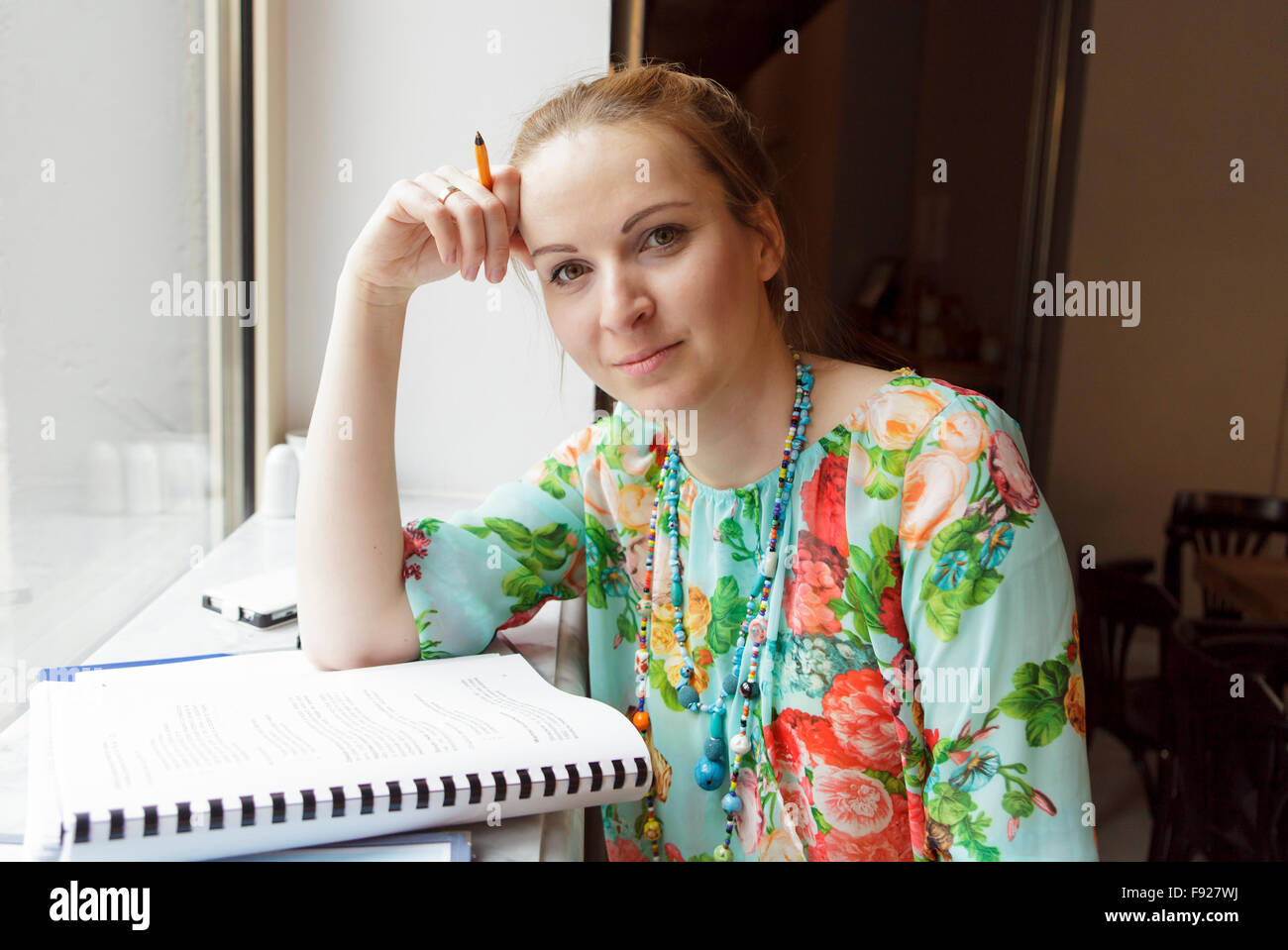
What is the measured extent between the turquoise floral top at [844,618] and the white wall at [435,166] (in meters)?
0.51

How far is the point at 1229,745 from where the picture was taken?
1.44 m

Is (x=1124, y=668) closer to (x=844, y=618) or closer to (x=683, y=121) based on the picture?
(x=844, y=618)

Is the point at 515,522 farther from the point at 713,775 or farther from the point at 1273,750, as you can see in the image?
the point at 1273,750

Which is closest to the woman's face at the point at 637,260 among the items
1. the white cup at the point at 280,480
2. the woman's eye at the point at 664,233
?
the woman's eye at the point at 664,233

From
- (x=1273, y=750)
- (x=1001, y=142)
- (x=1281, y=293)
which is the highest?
(x=1001, y=142)

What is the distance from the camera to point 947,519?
0.76 m

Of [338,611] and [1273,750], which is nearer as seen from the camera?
[338,611]

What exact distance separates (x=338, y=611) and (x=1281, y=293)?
3.24 m

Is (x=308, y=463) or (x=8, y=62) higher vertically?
(x=8, y=62)

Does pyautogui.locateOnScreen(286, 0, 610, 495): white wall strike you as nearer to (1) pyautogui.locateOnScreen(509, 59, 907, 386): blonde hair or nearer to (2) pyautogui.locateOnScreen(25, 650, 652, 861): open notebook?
(1) pyautogui.locateOnScreen(509, 59, 907, 386): blonde hair

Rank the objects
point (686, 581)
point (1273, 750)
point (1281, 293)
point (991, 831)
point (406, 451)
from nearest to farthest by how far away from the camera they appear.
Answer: point (991, 831) < point (686, 581) < point (1273, 750) < point (406, 451) < point (1281, 293)

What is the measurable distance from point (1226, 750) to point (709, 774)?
0.97 meters

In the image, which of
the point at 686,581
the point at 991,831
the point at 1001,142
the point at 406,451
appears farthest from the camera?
the point at 1001,142
